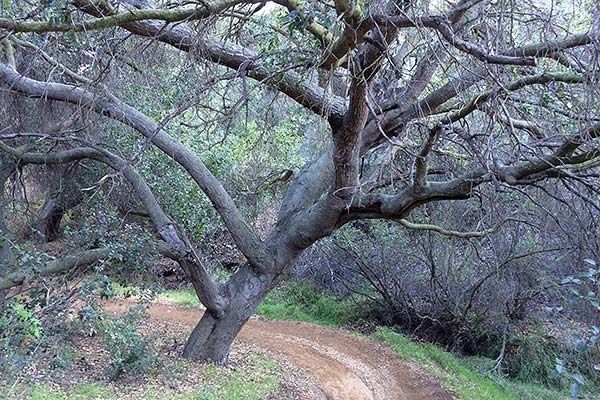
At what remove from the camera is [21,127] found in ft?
30.8

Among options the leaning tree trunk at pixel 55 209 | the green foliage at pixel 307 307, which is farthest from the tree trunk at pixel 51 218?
the green foliage at pixel 307 307

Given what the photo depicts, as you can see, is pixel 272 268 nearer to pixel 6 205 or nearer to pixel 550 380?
pixel 6 205

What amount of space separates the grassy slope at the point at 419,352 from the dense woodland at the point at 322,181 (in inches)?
2.6

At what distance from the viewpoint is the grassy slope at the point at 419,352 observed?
9.35m

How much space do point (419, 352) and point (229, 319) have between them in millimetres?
4330

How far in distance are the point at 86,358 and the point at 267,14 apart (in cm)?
532

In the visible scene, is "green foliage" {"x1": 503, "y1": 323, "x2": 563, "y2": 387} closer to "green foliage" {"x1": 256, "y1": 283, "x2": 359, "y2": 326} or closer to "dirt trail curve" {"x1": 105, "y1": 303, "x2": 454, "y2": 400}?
"dirt trail curve" {"x1": 105, "y1": 303, "x2": 454, "y2": 400}

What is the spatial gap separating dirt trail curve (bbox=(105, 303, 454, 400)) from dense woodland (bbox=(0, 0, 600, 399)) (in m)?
0.41

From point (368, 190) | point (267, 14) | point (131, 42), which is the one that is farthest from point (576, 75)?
point (131, 42)

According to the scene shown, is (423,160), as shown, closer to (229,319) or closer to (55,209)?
(229,319)

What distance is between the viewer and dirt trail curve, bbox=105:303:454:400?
857 cm

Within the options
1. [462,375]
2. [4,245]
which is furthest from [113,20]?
[462,375]

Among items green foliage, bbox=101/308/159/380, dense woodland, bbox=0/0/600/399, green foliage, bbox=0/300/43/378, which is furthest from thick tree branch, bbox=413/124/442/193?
green foliage, bbox=0/300/43/378

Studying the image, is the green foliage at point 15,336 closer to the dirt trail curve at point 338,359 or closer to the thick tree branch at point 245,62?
the thick tree branch at point 245,62
